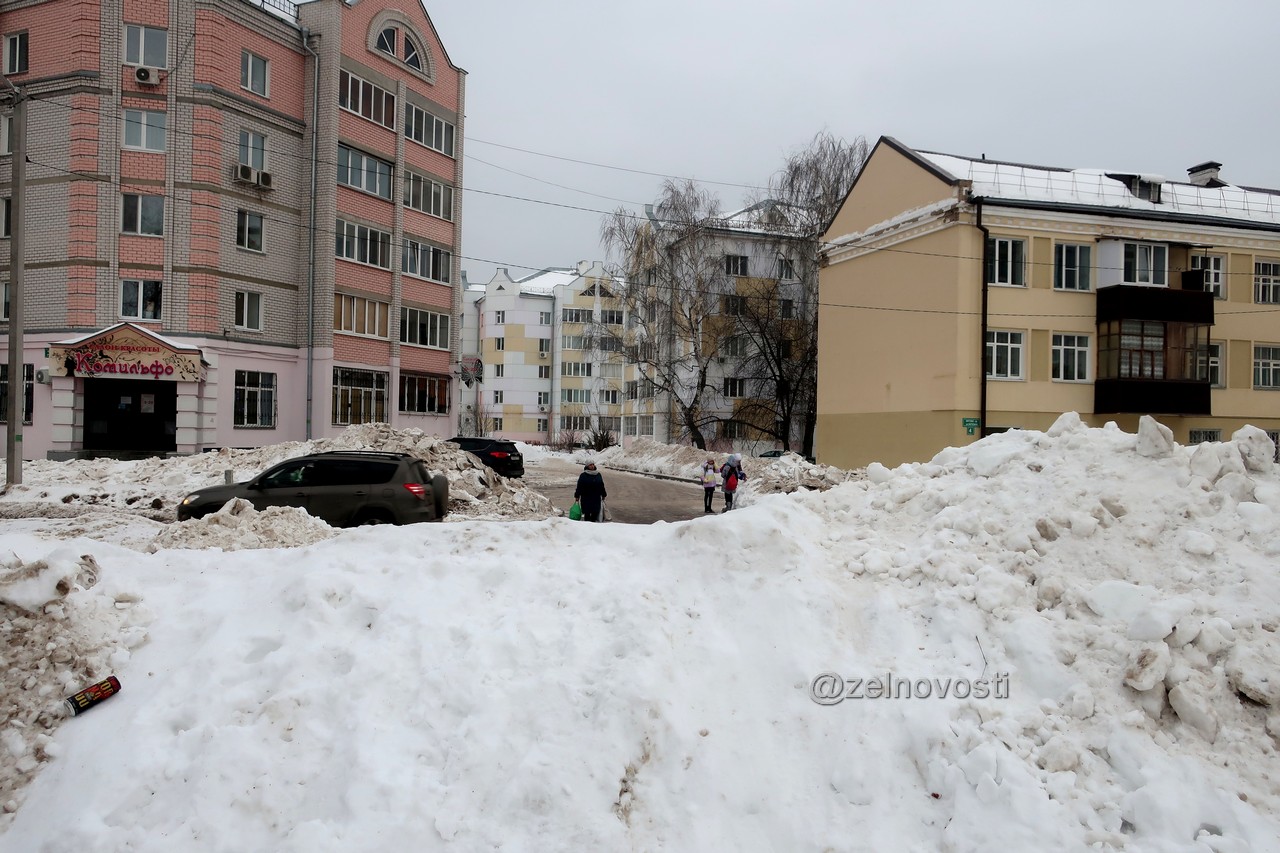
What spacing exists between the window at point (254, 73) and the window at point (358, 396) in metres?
10.1

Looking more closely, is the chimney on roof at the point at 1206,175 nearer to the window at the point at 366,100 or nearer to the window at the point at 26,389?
the window at the point at 366,100

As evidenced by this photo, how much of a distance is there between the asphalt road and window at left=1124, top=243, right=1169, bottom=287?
16.6 metres

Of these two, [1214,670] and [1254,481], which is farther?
[1254,481]

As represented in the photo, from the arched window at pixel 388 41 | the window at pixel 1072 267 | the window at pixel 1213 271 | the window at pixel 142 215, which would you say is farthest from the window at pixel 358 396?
the window at pixel 1213 271

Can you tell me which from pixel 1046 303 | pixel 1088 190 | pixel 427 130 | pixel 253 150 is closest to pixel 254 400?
pixel 253 150

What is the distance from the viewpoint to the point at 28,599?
5.31 m

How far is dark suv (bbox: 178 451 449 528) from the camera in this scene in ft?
42.1

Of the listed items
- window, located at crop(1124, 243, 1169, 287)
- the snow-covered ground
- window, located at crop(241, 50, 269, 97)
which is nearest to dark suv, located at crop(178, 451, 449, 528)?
the snow-covered ground

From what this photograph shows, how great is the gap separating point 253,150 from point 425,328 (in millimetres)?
9104

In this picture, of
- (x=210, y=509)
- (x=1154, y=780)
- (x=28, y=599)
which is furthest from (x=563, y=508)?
(x=1154, y=780)

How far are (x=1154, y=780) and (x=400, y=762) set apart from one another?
4320 mm

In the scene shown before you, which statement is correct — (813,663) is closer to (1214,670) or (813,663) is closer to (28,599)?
(1214,670)

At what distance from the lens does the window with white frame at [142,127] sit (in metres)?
25.7

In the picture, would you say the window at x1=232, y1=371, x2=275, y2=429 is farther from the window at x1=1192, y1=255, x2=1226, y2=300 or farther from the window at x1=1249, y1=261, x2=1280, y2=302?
the window at x1=1249, y1=261, x2=1280, y2=302
